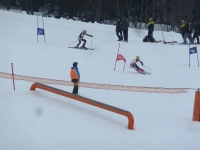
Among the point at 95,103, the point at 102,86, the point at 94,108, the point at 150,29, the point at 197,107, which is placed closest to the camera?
the point at 95,103

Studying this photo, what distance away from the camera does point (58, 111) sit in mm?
7906

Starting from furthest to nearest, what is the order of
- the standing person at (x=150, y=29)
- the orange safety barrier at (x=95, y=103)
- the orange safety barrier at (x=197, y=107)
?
the standing person at (x=150, y=29)
the orange safety barrier at (x=197, y=107)
the orange safety barrier at (x=95, y=103)

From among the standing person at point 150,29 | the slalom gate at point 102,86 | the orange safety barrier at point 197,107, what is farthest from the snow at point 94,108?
the standing person at point 150,29

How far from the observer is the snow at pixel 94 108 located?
6301mm

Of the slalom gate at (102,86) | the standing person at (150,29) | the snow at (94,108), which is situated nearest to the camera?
the snow at (94,108)

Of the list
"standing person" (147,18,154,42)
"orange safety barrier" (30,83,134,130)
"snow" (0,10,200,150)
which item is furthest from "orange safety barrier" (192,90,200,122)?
"standing person" (147,18,154,42)

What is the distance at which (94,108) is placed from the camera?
8.60 m

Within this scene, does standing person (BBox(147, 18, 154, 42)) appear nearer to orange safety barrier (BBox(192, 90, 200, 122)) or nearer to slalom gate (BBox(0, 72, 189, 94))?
slalom gate (BBox(0, 72, 189, 94))

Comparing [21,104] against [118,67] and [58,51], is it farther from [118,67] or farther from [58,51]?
[58,51]

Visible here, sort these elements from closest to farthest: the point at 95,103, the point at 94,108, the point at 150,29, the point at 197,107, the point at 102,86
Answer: the point at 95,103 < the point at 197,107 < the point at 94,108 < the point at 102,86 < the point at 150,29

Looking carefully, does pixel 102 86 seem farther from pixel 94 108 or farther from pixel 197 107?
pixel 197 107

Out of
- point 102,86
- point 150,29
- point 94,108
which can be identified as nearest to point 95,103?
point 94,108

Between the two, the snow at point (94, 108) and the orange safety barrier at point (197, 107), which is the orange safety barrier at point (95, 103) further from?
the orange safety barrier at point (197, 107)

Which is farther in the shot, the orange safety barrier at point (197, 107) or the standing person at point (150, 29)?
the standing person at point (150, 29)
